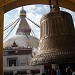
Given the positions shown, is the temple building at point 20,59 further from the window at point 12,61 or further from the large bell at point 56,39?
the large bell at point 56,39

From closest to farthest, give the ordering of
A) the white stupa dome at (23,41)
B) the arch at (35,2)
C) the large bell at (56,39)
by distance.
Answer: the large bell at (56,39), the arch at (35,2), the white stupa dome at (23,41)

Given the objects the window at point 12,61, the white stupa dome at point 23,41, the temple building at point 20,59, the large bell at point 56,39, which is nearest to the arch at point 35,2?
the large bell at point 56,39

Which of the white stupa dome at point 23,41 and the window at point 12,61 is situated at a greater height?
the white stupa dome at point 23,41

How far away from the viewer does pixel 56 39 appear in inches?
162

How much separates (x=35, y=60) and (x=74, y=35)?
73cm

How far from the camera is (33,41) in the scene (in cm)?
3034

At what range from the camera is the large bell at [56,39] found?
3.90 metres

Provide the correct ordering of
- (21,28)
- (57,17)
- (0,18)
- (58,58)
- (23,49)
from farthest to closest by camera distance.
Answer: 1. (21,28)
2. (23,49)
3. (0,18)
4. (57,17)
5. (58,58)

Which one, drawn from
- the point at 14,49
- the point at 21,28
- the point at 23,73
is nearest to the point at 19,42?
the point at 21,28

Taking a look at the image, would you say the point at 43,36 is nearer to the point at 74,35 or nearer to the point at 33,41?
the point at 74,35

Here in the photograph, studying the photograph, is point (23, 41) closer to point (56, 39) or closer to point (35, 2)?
point (35, 2)

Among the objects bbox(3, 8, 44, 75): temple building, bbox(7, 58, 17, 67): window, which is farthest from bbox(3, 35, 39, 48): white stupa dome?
bbox(7, 58, 17, 67): window

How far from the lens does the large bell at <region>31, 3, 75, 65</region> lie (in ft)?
12.8

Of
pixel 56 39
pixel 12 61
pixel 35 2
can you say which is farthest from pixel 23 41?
pixel 56 39
